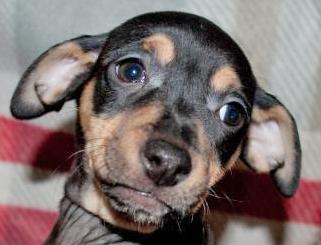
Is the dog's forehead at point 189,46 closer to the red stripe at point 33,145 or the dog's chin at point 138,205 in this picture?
the dog's chin at point 138,205

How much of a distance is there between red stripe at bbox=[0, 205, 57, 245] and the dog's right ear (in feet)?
2.09

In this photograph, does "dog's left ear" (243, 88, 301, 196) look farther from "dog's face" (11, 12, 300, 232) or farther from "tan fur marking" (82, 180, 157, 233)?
"tan fur marking" (82, 180, 157, 233)

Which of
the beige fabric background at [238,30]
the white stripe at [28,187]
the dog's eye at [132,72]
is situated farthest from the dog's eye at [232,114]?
the white stripe at [28,187]

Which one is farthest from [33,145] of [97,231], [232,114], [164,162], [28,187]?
[164,162]

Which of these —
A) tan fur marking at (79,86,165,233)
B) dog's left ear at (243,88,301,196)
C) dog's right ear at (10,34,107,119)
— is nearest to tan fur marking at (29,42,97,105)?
dog's right ear at (10,34,107,119)

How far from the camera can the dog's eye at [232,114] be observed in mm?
2504

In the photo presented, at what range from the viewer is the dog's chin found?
87.5 inches

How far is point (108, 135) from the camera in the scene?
2.33 metres

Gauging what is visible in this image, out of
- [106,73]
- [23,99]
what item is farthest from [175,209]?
[23,99]

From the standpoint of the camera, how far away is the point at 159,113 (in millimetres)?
2271

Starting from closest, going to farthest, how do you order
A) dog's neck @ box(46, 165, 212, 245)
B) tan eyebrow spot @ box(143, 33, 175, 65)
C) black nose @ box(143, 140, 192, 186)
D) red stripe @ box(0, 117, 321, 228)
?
black nose @ box(143, 140, 192, 186)
tan eyebrow spot @ box(143, 33, 175, 65)
dog's neck @ box(46, 165, 212, 245)
red stripe @ box(0, 117, 321, 228)

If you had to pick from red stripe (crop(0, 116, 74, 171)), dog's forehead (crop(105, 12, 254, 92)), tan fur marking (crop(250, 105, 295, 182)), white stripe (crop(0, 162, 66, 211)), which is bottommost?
white stripe (crop(0, 162, 66, 211))

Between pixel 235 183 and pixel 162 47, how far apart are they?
3.02ft

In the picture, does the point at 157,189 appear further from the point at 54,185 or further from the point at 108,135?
the point at 54,185
